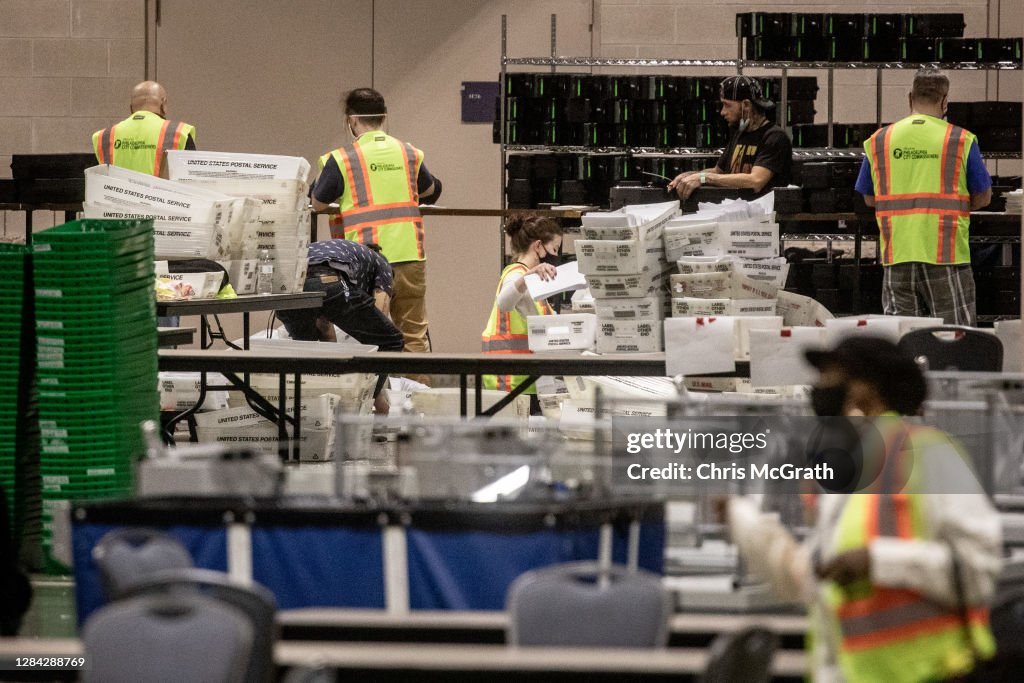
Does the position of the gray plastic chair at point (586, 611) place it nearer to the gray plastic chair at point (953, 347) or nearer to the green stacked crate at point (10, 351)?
the green stacked crate at point (10, 351)

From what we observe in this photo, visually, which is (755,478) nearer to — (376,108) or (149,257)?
(149,257)

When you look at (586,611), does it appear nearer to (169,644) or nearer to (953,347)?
(169,644)

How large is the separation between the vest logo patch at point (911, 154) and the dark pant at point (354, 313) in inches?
118

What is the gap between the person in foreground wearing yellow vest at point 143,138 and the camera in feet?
29.8

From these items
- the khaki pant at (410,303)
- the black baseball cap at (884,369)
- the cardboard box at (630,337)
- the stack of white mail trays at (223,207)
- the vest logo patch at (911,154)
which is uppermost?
the vest logo patch at (911,154)

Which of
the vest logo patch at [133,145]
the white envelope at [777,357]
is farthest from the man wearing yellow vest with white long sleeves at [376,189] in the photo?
A: the white envelope at [777,357]

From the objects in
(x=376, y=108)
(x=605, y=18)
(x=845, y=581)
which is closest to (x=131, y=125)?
(x=376, y=108)

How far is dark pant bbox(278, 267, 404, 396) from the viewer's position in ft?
23.5

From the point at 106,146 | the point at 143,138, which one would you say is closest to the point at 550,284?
the point at 143,138

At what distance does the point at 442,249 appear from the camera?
12.8m

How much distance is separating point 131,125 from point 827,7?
6.28 meters

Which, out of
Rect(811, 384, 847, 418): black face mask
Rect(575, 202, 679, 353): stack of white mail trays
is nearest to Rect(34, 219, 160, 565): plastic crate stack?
Rect(811, 384, 847, 418): black face mask

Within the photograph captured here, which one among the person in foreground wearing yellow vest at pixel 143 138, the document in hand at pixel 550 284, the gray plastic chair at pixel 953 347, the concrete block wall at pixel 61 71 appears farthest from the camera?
the concrete block wall at pixel 61 71

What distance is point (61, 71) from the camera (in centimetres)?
1234
